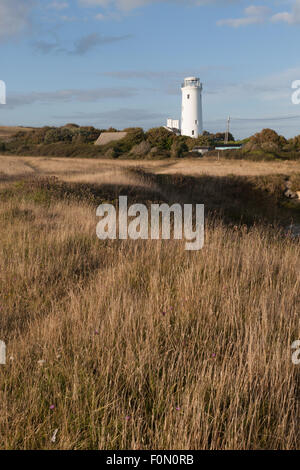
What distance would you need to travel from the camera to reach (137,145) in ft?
154

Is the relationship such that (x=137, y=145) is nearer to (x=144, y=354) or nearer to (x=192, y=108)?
(x=192, y=108)

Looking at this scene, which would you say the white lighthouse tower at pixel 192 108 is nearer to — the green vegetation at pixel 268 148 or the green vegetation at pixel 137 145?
the green vegetation at pixel 137 145

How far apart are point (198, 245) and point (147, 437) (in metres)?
4.38

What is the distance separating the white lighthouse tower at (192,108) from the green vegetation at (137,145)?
16432mm

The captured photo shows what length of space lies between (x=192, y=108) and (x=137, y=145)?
29002 millimetres

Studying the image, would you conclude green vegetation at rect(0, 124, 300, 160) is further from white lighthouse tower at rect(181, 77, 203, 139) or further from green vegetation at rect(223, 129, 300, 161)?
white lighthouse tower at rect(181, 77, 203, 139)

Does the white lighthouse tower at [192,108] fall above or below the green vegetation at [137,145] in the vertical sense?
above

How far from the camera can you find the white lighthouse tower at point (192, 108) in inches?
2795

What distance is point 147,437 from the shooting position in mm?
2355

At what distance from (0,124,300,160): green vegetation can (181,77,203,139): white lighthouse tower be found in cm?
1643

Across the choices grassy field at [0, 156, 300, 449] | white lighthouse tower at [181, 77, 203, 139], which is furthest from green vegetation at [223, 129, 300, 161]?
grassy field at [0, 156, 300, 449]

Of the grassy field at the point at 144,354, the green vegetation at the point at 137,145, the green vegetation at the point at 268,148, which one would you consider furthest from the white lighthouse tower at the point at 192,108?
the grassy field at the point at 144,354

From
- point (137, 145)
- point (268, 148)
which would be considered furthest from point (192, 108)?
point (268, 148)

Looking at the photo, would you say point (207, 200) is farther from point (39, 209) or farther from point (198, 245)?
point (198, 245)
